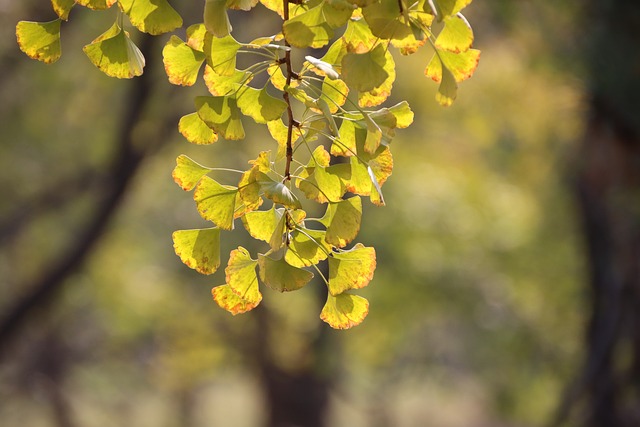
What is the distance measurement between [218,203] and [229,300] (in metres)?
0.10

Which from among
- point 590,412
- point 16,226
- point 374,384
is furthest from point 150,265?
point 590,412

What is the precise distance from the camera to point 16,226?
8492 millimetres

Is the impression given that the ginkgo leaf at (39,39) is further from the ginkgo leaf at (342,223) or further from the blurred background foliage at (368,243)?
the blurred background foliage at (368,243)

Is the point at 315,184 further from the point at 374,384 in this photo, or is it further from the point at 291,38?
the point at 374,384

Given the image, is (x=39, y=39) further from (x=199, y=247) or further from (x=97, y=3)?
(x=199, y=247)

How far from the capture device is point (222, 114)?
3.13 feet

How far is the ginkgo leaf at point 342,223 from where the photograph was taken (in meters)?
0.94

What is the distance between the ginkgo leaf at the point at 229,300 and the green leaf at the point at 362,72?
26cm

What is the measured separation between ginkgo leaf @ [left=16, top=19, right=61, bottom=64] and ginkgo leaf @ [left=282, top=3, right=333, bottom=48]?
0.26m

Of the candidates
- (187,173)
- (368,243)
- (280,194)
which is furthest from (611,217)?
(280,194)

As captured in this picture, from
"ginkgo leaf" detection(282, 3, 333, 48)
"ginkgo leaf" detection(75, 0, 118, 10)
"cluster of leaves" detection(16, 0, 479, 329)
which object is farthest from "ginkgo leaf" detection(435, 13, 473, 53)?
"ginkgo leaf" detection(75, 0, 118, 10)

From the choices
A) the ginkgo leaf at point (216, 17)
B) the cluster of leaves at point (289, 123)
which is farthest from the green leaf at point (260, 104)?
the ginkgo leaf at point (216, 17)

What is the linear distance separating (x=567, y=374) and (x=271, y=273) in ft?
24.7

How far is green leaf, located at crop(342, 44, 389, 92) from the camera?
0.86 m
